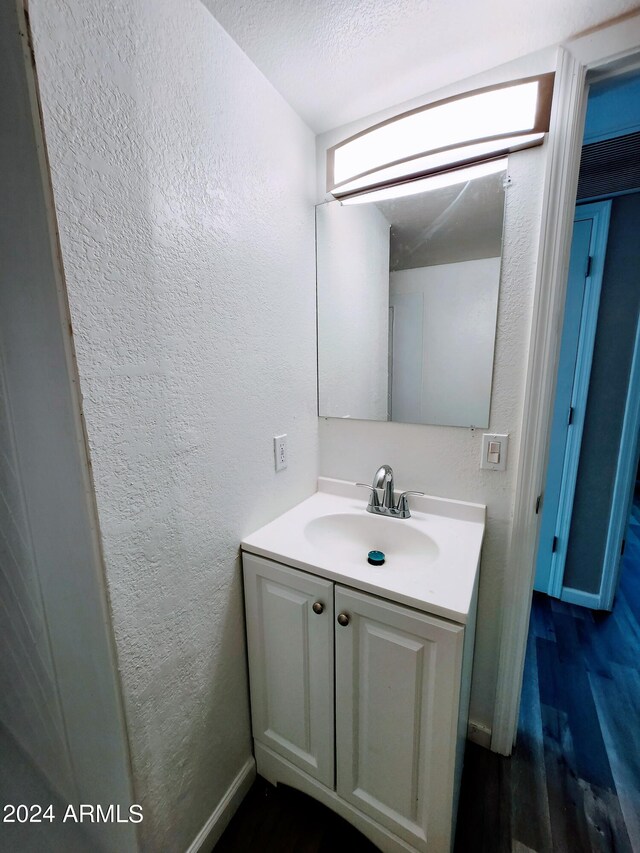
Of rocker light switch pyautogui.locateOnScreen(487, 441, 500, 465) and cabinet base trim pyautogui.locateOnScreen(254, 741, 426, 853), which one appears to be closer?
cabinet base trim pyautogui.locateOnScreen(254, 741, 426, 853)

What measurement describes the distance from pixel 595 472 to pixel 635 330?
2.52ft

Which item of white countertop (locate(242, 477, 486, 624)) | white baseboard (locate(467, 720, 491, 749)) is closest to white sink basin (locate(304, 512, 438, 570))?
white countertop (locate(242, 477, 486, 624))

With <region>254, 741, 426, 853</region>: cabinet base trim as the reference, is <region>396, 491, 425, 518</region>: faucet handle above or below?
above

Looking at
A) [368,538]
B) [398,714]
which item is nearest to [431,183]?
[368,538]

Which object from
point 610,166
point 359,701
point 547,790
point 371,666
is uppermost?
point 610,166

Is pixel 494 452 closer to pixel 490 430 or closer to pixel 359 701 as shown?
pixel 490 430

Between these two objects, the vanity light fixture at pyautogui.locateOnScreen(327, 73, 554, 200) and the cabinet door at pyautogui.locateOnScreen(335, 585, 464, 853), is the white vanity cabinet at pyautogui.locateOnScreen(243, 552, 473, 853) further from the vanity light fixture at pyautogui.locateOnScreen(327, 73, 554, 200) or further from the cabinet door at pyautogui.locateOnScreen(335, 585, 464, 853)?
the vanity light fixture at pyautogui.locateOnScreen(327, 73, 554, 200)

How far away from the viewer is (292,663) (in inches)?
40.4

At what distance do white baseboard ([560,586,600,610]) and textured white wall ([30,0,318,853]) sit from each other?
1951 millimetres

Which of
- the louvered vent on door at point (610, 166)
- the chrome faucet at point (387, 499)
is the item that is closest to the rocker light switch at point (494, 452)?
the chrome faucet at point (387, 499)

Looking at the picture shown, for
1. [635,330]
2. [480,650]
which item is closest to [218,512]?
[480,650]

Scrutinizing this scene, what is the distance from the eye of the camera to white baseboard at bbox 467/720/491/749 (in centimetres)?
127

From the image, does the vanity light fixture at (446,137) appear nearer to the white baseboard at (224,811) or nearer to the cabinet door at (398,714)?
the cabinet door at (398,714)

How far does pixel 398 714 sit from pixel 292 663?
0.32 meters
